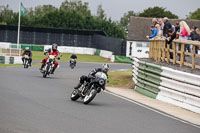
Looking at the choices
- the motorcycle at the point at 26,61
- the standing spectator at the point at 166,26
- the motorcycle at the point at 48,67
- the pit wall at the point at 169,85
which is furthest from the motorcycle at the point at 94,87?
the motorcycle at the point at 26,61

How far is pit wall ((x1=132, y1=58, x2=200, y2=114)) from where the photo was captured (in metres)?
15.3

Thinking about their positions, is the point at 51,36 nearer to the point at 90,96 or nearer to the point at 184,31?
the point at 184,31

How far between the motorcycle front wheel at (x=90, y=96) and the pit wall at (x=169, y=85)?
2.83 metres

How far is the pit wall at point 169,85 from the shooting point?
15328mm

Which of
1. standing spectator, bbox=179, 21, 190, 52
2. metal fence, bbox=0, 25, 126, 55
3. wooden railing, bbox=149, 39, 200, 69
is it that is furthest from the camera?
metal fence, bbox=0, 25, 126, 55

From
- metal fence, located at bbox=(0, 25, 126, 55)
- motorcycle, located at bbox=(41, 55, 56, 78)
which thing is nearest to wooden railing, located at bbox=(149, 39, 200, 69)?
motorcycle, located at bbox=(41, 55, 56, 78)

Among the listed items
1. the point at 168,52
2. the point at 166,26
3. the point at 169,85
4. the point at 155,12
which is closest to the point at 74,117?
the point at 169,85

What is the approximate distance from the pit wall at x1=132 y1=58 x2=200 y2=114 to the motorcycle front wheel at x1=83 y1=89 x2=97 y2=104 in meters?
2.83

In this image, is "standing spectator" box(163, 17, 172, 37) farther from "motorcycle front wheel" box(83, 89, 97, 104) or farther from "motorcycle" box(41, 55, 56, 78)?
"motorcycle" box(41, 55, 56, 78)

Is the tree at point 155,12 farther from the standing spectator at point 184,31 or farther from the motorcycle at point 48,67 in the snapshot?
the standing spectator at point 184,31

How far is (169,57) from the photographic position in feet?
64.5

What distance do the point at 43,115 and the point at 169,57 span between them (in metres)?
9.10

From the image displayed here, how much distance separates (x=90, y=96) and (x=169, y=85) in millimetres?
3728

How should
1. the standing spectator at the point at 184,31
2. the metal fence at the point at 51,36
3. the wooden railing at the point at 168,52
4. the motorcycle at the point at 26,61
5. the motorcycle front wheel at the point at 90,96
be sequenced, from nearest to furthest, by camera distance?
the motorcycle front wheel at the point at 90,96 → the wooden railing at the point at 168,52 → the standing spectator at the point at 184,31 → the motorcycle at the point at 26,61 → the metal fence at the point at 51,36
